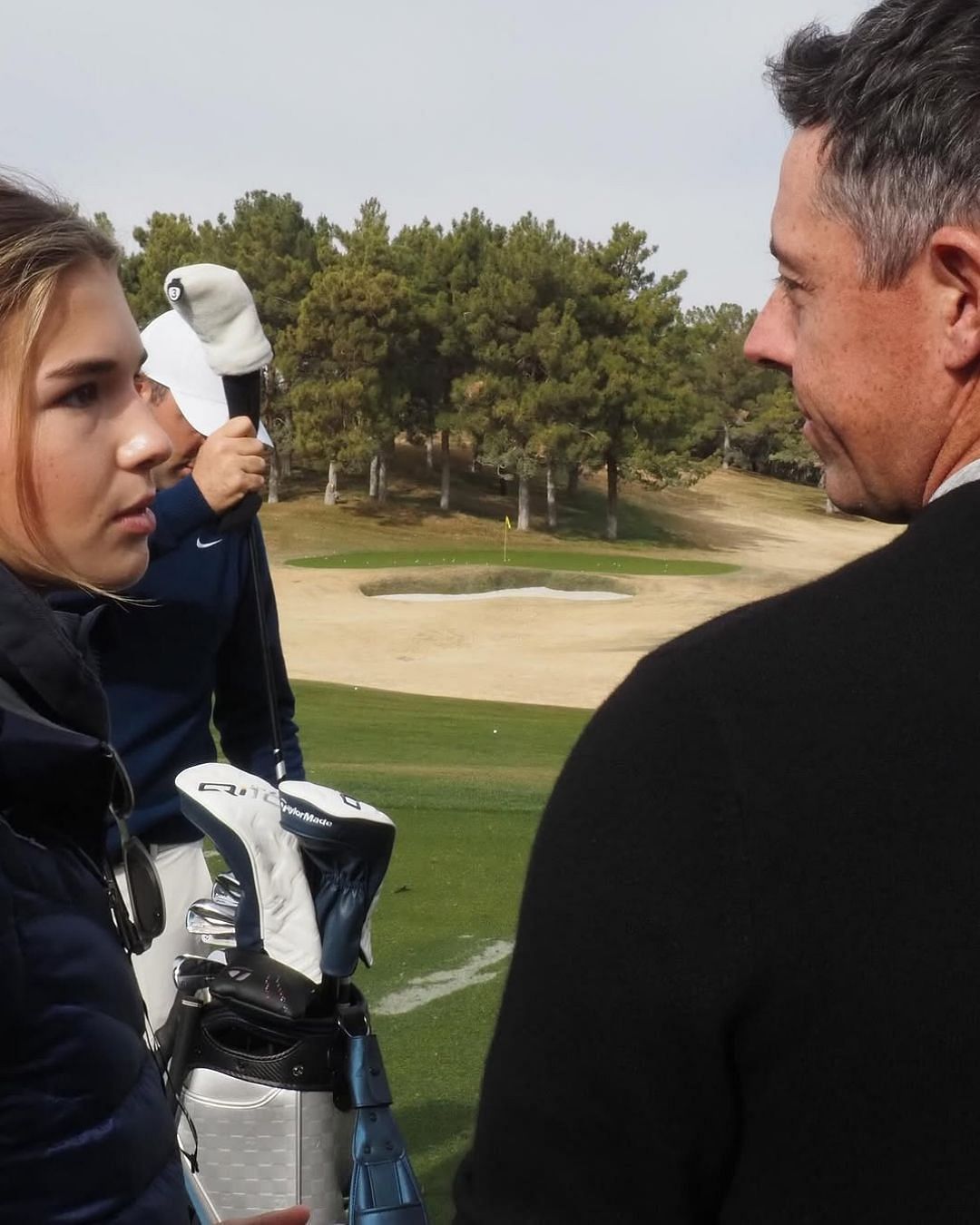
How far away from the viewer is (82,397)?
188 cm

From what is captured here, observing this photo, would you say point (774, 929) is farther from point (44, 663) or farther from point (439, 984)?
point (439, 984)

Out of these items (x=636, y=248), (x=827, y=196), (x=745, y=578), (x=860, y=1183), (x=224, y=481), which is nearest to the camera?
(x=860, y=1183)

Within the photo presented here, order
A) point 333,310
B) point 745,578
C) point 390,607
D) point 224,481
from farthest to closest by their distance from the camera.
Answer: point 333,310 → point 745,578 → point 390,607 → point 224,481

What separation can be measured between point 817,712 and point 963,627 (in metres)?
0.13

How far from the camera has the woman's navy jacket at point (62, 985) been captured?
1456mm

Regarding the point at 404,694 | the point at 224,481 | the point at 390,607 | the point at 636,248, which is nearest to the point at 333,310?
the point at 636,248

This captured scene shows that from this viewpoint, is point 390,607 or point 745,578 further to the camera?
point 745,578

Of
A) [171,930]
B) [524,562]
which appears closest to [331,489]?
[524,562]

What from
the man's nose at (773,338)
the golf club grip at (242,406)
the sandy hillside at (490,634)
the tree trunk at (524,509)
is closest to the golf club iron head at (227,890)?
the golf club grip at (242,406)

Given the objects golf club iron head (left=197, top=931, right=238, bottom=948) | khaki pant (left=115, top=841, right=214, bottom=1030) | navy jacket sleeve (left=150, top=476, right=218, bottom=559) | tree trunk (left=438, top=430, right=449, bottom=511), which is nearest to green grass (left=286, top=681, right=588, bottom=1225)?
khaki pant (left=115, top=841, right=214, bottom=1030)

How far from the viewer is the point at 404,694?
63.8ft

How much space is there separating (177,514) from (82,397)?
1466 mm

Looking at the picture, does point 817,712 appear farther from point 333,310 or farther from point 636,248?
point 636,248

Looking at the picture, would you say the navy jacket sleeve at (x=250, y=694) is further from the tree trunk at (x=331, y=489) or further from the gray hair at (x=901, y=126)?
the tree trunk at (x=331, y=489)
